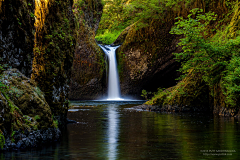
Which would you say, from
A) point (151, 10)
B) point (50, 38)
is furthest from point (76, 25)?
point (151, 10)

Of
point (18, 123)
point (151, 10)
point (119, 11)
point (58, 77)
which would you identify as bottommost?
point (18, 123)

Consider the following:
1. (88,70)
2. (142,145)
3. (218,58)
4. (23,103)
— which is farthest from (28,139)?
(88,70)

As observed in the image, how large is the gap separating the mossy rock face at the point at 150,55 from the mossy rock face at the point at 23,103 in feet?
75.3

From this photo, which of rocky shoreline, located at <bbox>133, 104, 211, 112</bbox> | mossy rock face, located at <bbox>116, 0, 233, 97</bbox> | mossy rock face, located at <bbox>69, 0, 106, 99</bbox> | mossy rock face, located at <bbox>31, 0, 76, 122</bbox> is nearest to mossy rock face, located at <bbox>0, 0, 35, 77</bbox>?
mossy rock face, located at <bbox>31, 0, 76, 122</bbox>

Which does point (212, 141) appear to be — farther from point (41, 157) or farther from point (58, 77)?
point (58, 77)

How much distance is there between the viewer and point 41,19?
399 inches

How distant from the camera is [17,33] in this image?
8359 mm

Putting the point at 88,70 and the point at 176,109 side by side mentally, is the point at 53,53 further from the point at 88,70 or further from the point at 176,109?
the point at 88,70

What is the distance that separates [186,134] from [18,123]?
4735 mm

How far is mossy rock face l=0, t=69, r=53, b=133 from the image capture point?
634 cm

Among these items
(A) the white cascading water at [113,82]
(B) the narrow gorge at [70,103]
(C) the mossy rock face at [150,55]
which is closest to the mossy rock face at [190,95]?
(B) the narrow gorge at [70,103]

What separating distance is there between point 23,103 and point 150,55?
2421cm

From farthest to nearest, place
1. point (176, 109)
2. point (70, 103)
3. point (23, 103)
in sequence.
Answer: point (176, 109) → point (70, 103) → point (23, 103)

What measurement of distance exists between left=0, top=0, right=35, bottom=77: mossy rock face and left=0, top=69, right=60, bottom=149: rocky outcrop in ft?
1.80
